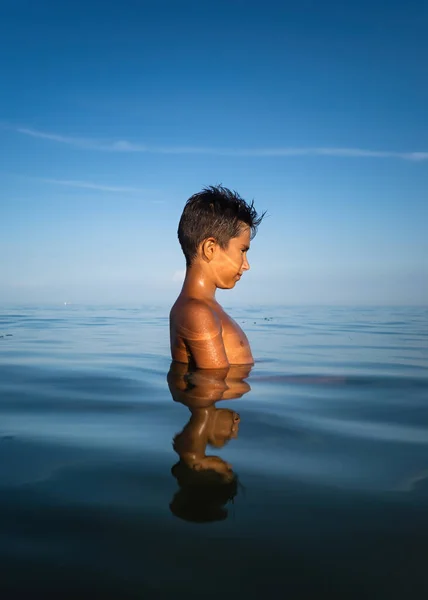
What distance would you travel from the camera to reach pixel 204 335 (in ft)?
12.1

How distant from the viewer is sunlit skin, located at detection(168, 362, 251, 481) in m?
1.85

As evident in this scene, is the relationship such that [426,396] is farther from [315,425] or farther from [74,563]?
[74,563]

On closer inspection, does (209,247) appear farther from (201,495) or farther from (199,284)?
(201,495)

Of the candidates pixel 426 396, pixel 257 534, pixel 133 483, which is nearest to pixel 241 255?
pixel 426 396

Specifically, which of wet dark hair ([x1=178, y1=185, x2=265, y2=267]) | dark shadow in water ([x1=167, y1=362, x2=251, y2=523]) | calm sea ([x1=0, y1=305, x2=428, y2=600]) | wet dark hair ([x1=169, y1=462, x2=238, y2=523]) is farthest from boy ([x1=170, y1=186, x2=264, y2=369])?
wet dark hair ([x1=169, y1=462, x2=238, y2=523])

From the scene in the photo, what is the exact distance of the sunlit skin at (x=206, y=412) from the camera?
185 cm

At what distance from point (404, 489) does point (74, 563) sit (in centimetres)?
104

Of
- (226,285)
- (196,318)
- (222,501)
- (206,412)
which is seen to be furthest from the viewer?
(226,285)

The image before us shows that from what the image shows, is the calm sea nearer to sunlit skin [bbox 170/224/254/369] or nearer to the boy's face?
sunlit skin [bbox 170/224/254/369]

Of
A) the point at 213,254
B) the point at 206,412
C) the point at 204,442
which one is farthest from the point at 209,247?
the point at 204,442

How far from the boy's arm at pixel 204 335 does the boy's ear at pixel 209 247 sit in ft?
1.91

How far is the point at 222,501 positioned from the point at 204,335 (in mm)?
2261

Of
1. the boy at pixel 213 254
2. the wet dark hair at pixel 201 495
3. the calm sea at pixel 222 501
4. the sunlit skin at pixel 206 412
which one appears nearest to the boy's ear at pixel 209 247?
the boy at pixel 213 254

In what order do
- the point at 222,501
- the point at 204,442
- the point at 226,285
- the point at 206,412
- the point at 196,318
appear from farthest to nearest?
the point at 226,285
the point at 196,318
the point at 206,412
the point at 204,442
the point at 222,501
